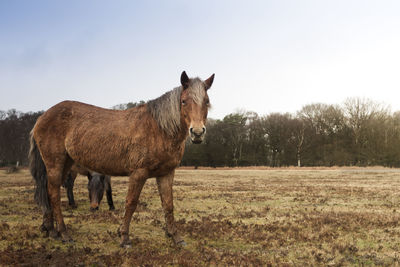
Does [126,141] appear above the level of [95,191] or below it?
above

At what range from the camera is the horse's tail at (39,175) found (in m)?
7.29

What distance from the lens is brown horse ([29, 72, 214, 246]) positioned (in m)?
6.19

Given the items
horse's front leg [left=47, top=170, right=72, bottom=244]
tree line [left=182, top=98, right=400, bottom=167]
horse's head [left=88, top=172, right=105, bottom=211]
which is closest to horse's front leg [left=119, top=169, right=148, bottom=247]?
horse's front leg [left=47, top=170, right=72, bottom=244]

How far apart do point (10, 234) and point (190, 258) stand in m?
4.42

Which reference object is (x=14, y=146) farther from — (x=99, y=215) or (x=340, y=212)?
(x=340, y=212)

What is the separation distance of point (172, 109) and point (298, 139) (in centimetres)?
5310

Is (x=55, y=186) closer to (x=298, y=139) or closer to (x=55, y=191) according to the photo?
(x=55, y=191)

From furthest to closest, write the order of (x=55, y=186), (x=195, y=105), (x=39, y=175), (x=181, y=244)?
1. (x=39, y=175)
2. (x=55, y=186)
3. (x=181, y=244)
4. (x=195, y=105)

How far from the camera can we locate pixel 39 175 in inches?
293

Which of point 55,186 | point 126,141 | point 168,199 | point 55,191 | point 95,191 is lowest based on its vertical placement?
point 95,191

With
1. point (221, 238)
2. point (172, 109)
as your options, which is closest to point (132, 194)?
point (172, 109)

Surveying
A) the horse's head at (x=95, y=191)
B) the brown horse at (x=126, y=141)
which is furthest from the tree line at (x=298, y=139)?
the brown horse at (x=126, y=141)

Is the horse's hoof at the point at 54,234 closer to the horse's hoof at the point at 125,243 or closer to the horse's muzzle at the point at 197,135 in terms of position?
the horse's hoof at the point at 125,243

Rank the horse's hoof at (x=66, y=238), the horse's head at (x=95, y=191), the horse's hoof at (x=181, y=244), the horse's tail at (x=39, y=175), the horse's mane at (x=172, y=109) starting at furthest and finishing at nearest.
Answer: the horse's head at (x=95, y=191) → the horse's tail at (x=39, y=175) → the horse's hoof at (x=66, y=238) → the horse's hoof at (x=181, y=244) → the horse's mane at (x=172, y=109)
